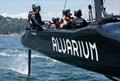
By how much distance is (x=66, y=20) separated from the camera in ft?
33.6

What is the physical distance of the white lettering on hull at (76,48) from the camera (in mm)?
7996

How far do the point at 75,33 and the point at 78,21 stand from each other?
1.37m

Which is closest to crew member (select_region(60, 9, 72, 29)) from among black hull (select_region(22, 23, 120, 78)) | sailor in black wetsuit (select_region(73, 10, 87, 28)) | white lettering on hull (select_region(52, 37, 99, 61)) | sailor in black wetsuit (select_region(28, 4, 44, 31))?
sailor in black wetsuit (select_region(73, 10, 87, 28))

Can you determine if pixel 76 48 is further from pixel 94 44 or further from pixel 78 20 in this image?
pixel 78 20

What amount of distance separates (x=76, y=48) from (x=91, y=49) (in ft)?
1.81

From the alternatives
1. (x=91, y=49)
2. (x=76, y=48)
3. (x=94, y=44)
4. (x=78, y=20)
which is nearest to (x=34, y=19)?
(x=78, y=20)

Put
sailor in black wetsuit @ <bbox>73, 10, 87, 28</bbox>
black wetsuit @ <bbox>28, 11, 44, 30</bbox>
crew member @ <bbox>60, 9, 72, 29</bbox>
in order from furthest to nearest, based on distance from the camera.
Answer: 1. black wetsuit @ <bbox>28, 11, 44, 30</bbox>
2. crew member @ <bbox>60, 9, 72, 29</bbox>
3. sailor in black wetsuit @ <bbox>73, 10, 87, 28</bbox>

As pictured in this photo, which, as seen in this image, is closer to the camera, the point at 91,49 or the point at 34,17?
the point at 91,49

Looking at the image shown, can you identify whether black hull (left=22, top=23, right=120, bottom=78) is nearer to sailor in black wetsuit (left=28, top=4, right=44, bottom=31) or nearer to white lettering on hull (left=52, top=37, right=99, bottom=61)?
white lettering on hull (left=52, top=37, right=99, bottom=61)

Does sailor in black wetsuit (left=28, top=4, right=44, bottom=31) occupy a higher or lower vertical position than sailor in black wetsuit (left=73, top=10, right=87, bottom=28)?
lower

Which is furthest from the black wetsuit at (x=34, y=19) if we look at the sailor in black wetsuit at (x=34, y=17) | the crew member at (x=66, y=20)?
the crew member at (x=66, y=20)

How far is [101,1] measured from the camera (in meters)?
8.84

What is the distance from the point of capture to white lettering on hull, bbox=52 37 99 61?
8.00 meters

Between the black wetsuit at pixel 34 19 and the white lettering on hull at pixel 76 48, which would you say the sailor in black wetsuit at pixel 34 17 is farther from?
the white lettering on hull at pixel 76 48
